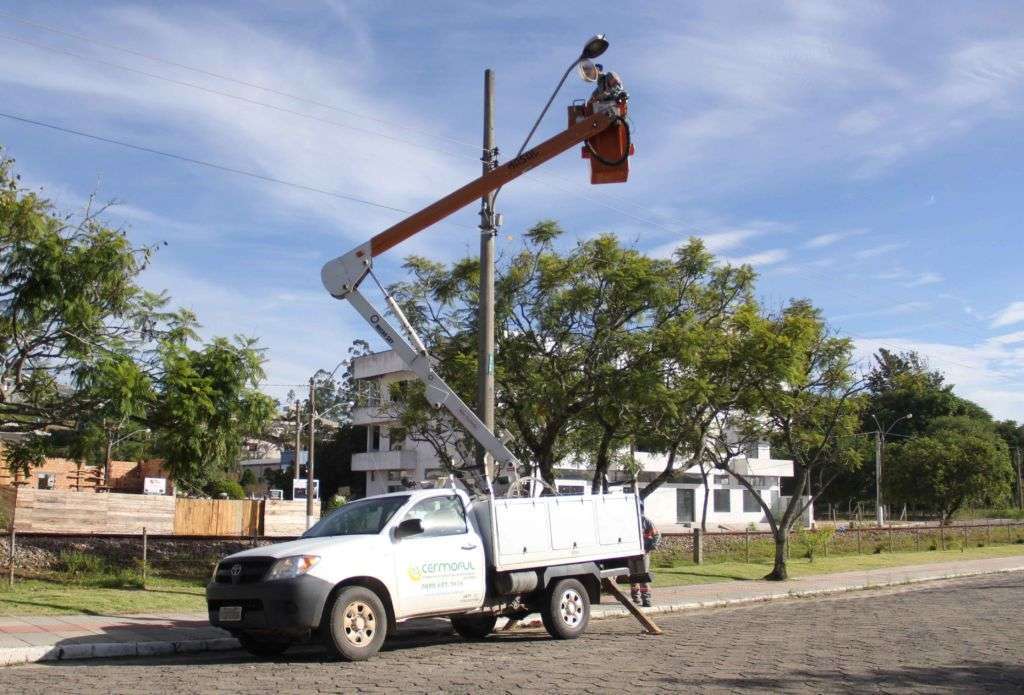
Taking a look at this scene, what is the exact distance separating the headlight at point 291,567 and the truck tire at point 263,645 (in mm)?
1130

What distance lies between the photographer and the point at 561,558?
13.3 m

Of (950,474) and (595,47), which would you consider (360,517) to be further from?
(950,474)

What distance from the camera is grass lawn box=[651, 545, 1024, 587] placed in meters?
24.8

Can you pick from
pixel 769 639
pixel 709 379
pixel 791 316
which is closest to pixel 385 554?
pixel 769 639

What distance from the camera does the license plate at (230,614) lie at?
11109 millimetres

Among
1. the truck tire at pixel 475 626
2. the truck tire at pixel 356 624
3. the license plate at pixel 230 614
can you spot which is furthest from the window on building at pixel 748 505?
the license plate at pixel 230 614

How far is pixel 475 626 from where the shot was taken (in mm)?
13695

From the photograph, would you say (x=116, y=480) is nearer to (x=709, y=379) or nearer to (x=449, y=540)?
(x=709, y=379)

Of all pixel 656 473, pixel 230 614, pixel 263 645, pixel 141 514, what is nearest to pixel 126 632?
pixel 263 645

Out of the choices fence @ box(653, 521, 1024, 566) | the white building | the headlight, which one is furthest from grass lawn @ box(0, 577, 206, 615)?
the white building

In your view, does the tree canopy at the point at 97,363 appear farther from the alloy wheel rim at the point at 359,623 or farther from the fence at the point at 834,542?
the fence at the point at 834,542

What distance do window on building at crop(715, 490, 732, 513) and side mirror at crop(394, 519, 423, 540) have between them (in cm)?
5607

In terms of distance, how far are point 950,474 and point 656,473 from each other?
20.1m

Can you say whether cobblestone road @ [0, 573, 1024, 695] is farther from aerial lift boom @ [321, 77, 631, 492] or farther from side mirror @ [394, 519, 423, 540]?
aerial lift boom @ [321, 77, 631, 492]
